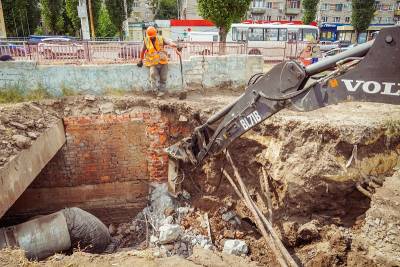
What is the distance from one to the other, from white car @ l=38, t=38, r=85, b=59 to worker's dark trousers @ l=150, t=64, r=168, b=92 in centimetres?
261

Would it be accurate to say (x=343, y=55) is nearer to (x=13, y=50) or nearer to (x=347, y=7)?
(x=13, y=50)

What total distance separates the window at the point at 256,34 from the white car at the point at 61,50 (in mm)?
14254

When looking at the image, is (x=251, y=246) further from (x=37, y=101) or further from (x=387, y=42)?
(x=37, y=101)

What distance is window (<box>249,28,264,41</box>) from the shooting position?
20.3 meters

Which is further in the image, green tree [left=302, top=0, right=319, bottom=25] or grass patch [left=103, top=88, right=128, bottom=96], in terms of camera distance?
green tree [left=302, top=0, right=319, bottom=25]

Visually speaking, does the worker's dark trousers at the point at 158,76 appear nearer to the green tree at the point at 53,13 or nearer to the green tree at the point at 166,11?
the green tree at the point at 53,13

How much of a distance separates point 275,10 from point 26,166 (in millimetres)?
47189

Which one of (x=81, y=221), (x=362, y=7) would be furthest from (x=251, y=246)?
(x=362, y=7)

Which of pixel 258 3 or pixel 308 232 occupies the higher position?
pixel 258 3

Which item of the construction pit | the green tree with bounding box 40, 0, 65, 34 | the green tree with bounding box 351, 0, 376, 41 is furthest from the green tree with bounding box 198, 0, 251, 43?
the green tree with bounding box 351, 0, 376, 41

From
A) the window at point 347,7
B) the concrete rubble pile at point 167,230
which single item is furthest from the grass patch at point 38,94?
the window at point 347,7

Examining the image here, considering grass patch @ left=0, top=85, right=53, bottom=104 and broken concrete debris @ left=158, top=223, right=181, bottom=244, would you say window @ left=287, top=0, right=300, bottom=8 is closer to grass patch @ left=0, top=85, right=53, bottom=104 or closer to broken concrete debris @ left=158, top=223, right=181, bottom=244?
grass patch @ left=0, top=85, right=53, bottom=104

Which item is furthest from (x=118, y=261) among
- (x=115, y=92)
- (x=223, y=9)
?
(x=223, y=9)

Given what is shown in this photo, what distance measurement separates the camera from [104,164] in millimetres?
6984
